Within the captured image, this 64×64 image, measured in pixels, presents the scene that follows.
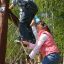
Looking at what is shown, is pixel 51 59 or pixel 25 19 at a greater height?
pixel 25 19

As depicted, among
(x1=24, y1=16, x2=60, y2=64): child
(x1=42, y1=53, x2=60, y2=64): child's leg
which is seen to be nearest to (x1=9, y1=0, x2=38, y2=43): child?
(x1=24, y1=16, x2=60, y2=64): child

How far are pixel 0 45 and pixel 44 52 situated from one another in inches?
44.1

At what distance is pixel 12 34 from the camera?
6.41 m

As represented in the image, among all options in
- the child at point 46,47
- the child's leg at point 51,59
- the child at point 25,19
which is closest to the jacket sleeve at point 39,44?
the child at point 46,47

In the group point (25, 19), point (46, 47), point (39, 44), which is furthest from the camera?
point (25, 19)

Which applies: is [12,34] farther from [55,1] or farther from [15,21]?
[55,1]

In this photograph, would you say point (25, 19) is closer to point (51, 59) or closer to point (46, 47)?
point (46, 47)

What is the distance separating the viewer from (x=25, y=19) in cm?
591

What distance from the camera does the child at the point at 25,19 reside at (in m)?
5.86

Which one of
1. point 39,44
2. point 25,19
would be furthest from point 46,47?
point 25,19

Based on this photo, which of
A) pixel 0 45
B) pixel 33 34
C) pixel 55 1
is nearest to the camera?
pixel 0 45

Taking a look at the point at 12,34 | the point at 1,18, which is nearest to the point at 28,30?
the point at 12,34

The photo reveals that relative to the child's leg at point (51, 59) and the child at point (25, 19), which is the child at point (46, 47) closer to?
the child's leg at point (51, 59)

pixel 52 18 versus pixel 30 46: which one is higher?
pixel 30 46
